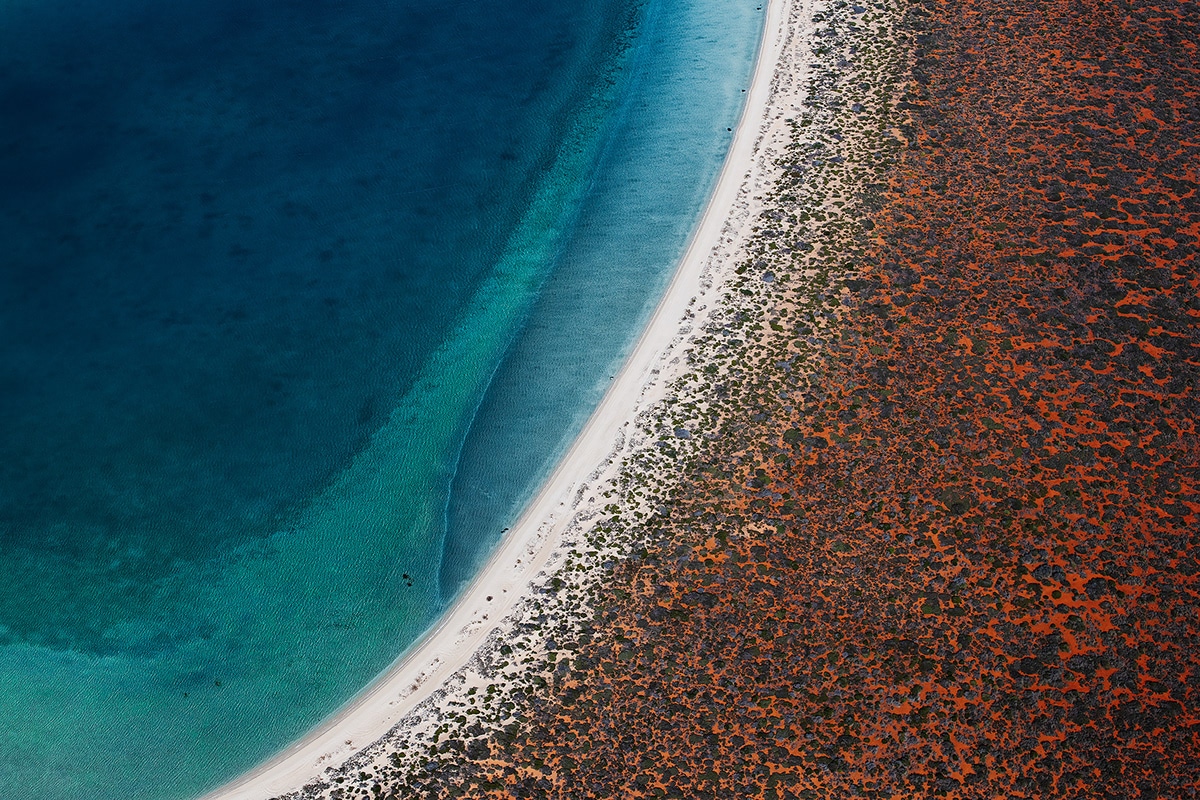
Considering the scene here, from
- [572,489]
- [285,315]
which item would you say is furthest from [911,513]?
[285,315]

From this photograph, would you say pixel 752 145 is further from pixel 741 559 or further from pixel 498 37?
pixel 741 559

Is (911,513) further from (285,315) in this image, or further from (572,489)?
(285,315)

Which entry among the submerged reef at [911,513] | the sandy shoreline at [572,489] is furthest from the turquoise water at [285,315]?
the submerged reef at [911,513]

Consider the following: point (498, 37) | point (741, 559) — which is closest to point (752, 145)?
point (498, 37)

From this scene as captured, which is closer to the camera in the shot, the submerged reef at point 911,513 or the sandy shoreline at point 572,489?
the submerged reef at point 911,513

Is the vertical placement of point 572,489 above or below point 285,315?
below

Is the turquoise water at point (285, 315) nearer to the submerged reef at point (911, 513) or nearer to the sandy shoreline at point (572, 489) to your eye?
the sandy shoreline at point (572, 489)
